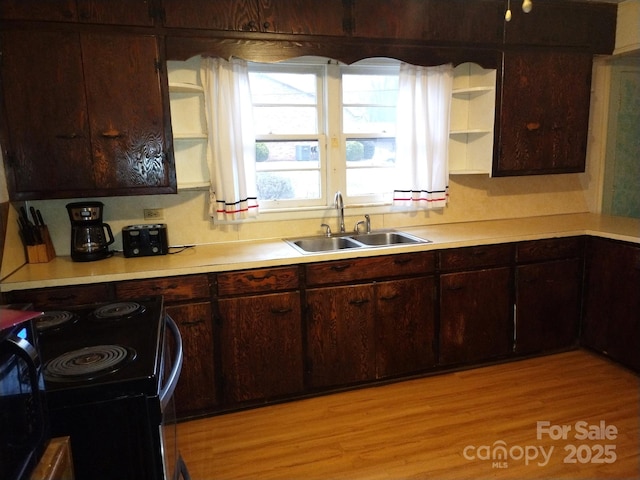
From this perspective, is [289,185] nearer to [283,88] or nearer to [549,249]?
[283,88]

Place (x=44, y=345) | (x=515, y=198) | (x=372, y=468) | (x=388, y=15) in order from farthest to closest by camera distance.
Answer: (x=515, y=198)
(x=388, y=15)
(x=372, y=468)
(x=44, y=345)

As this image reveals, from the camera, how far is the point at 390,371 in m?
2.74

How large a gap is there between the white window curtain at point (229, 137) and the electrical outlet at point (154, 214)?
32cm

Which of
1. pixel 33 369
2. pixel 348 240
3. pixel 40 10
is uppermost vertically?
pixel 40 10

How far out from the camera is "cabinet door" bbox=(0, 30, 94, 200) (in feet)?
7.28

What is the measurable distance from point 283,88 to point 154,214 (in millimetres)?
1166

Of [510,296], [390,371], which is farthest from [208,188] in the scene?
[510,296]

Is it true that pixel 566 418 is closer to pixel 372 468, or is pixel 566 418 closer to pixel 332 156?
pixel 372 468

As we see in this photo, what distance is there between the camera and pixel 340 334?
2.60 m

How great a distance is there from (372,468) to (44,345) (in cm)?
148

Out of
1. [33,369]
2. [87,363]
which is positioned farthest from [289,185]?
[33,369]

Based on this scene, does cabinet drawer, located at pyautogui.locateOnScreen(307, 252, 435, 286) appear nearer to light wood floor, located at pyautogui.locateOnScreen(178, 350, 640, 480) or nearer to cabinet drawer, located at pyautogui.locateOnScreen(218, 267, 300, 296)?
cabinet drawer, located at pyautogui.locateOnScreen(218, 267, 300, 296)

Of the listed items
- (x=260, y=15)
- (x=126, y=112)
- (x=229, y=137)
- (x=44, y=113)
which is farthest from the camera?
(x=229, y=137)

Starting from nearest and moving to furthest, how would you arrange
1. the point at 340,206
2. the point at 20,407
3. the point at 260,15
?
the point at 20,407
the point at 260,15
the point at 340,206
